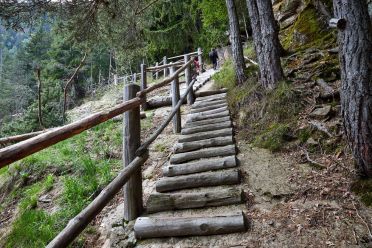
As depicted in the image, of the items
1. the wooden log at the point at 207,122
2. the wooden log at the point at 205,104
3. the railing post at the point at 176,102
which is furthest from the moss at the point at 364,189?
the wooden log at the point at 205,104

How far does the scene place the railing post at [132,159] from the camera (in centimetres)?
330

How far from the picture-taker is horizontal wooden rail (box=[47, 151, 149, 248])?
6.47 feet

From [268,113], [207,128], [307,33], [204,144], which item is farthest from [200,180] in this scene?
[307,33]

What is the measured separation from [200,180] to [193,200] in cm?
48

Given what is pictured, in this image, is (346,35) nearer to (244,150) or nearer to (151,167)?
(244,150)

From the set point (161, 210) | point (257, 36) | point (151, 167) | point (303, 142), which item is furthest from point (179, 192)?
point (257, 36)

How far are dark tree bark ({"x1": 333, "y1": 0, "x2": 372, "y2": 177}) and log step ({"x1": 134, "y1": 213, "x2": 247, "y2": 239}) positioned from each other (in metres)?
1.57

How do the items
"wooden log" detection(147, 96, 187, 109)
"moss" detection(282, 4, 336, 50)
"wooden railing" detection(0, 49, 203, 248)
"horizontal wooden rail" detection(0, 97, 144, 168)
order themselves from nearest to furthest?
"horizontal wooden rail" detection(0, 97, 144, 168) → "wooden railing" detection(0, 49, 203, 248) → "moss" detection(282, 4, 336, 50) → "wooden log" detection(147, 96, 187, 109)

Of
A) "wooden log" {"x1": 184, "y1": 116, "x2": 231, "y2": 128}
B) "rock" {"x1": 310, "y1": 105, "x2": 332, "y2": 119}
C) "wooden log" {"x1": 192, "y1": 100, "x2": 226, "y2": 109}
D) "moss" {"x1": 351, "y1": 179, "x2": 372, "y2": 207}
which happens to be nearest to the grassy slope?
"wooden log" {"x1": 192, "y1": 100, "x2": 226, "y2": 109}

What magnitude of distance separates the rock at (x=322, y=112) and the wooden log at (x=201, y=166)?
164cm

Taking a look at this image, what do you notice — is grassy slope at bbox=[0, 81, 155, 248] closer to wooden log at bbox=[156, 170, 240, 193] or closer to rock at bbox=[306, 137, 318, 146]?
wooden log at bbox=[156, 170, 240, 193]

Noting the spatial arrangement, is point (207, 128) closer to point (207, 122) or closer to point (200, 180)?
point (207, 122)

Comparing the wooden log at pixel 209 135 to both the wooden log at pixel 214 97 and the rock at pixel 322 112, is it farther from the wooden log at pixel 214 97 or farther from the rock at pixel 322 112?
the wooden log at pixel 214 97

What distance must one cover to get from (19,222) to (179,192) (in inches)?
→ 106
